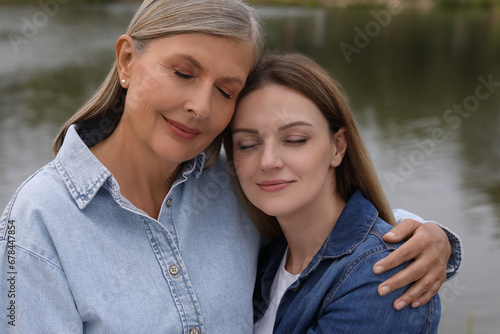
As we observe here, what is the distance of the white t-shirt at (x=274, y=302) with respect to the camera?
103 inches

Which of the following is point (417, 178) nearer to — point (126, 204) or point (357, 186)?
point (357, 186)

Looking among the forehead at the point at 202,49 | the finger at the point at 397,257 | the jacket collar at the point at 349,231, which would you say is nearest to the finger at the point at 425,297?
the finger at the point at 397,257

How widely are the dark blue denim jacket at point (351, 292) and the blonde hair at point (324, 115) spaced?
0.32 feet

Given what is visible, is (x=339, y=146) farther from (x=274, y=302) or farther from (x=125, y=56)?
(x=125, y=56)

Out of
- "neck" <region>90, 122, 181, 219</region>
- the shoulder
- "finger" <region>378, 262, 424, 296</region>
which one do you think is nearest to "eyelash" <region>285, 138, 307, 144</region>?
"neck" <region>90, 122, 181, 219</region>

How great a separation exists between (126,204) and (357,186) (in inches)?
40.5

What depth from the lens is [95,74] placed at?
15.6m

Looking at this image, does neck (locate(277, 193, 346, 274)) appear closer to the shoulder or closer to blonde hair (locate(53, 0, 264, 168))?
blonde hair (locate(53, 0, 264, 168))

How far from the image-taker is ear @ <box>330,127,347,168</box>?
2.62 meters

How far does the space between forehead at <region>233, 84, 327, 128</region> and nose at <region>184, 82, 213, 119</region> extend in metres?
0.29

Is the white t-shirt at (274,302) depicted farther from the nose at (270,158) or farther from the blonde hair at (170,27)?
the blonde hair at (170,27)

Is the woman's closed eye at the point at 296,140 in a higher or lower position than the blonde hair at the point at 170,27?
lower

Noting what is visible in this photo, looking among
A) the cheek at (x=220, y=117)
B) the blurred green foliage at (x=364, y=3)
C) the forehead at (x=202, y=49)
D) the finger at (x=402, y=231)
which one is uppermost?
the blurred green foliage at (x=364, y=3)

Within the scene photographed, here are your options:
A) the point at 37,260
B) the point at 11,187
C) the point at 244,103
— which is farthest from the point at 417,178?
the point at 37,260
